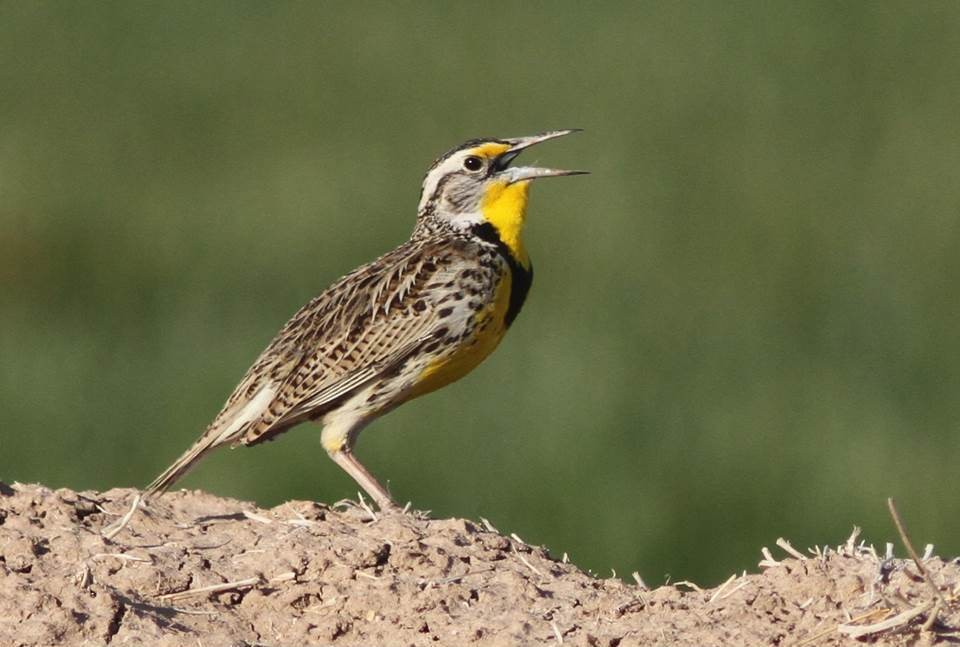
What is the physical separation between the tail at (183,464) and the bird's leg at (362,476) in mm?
360

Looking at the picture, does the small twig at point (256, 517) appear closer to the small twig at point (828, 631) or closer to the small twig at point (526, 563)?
the small twig at point (526, 563)

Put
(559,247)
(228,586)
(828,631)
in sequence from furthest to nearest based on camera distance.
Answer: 1. (559,247)
2. (228,586)
3. (828,631)

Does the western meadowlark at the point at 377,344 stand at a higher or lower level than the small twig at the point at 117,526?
higher

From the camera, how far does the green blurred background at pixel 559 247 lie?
33.9 feet

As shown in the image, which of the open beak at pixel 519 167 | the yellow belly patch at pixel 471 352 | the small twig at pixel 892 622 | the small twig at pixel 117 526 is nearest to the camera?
the small twig at pixel 892 622

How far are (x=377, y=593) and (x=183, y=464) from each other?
1.68m

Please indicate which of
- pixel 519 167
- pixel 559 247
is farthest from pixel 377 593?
pixel 559 247

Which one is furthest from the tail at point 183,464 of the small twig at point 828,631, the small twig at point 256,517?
the small twig at point 828,631

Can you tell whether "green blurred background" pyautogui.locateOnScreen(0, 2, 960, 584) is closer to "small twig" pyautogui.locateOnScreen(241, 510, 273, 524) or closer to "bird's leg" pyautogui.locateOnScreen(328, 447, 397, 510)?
"bird's leg" pyautogui.locateOnScreen(328, 447, 397, 510)

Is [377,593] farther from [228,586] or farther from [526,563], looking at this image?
[526,563]

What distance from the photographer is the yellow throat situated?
7.46m

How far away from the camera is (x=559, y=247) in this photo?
13875 millimetres

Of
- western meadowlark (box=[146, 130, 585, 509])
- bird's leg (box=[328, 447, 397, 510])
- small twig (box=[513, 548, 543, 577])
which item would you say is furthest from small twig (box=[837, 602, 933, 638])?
western meadowlark (box=[146, 130, 585, 509])

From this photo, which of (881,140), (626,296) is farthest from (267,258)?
(881,140)
